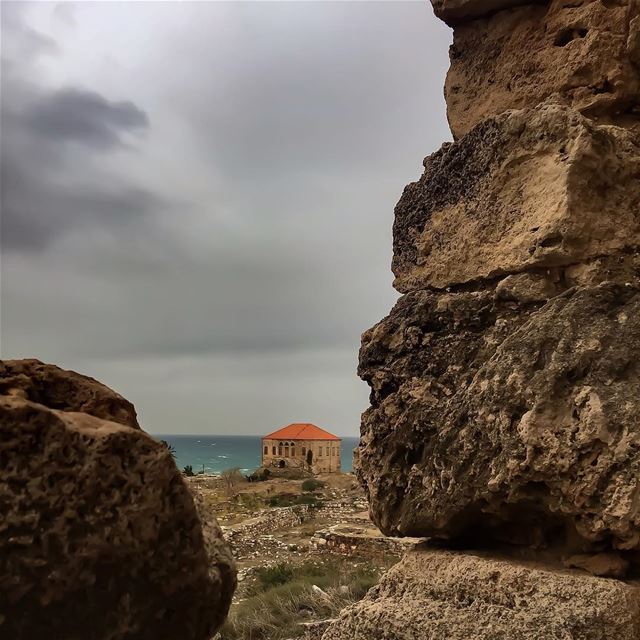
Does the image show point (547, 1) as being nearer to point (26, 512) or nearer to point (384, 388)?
point (384, 388)

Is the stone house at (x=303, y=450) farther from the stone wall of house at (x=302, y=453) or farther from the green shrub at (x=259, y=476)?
the green shrub at (x=259, y=476)

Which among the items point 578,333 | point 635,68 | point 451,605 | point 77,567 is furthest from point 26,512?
point 635,68

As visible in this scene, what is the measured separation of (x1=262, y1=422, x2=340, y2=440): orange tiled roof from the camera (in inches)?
2172

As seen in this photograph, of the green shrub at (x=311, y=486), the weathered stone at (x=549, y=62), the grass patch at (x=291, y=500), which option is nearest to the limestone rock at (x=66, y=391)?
the weathered stone at (x=549, y=62)

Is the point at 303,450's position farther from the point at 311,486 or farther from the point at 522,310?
the point at 522,310

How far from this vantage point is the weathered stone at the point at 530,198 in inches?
121

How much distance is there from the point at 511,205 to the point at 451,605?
1.89m

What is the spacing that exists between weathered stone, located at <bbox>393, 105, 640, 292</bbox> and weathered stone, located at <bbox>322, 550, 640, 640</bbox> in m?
1.39

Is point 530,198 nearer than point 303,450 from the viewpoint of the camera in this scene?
Yes

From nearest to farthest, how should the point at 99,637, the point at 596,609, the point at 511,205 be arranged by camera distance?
the point at 99,637 → the point at 596,609 → the point at 511,205

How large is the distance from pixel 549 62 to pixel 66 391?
302cm

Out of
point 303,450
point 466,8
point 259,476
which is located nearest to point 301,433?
point 303,450

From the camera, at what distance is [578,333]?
2.79 metres

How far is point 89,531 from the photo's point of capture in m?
1.83
